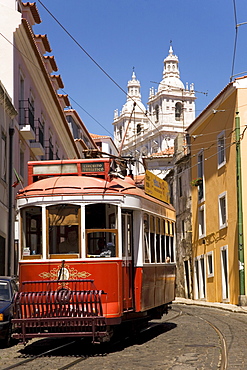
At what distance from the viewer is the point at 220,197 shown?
3203 centimetres

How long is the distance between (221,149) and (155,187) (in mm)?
18101

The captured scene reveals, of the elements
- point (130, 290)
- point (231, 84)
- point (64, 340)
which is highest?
point (231, 84)

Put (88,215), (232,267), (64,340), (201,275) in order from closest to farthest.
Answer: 1. (88,215)
2. (64,340)
3. (232,267)
4. (201,275)

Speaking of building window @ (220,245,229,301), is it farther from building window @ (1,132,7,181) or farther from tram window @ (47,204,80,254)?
tram window @ (47,204,80,254)

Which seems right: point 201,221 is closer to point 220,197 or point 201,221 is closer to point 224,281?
point 220,197

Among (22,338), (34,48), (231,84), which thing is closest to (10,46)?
(34,48)

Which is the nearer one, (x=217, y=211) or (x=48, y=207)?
(x=48, y=207)

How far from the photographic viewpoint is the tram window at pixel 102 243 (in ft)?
37.8

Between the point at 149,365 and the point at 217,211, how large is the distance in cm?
2331

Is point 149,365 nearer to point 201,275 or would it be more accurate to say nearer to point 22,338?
point 22,338

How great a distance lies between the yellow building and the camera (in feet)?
96.5

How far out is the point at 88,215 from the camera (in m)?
11.6

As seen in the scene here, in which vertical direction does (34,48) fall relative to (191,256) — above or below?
above

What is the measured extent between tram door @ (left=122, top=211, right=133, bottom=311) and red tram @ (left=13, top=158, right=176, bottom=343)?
17mm
